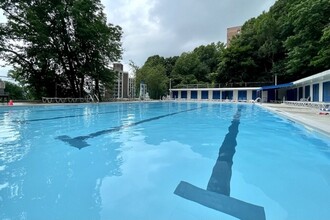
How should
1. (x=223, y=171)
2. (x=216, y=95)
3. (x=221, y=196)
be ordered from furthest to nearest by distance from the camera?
(x=216, y=95)
(x=223, y=171)
(x=221, y=196)

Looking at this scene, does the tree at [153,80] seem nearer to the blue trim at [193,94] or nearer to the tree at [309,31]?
the blue trim at [193,94]

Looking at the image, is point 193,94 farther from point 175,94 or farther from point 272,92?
point 272,92

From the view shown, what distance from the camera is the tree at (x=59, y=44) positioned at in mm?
18234

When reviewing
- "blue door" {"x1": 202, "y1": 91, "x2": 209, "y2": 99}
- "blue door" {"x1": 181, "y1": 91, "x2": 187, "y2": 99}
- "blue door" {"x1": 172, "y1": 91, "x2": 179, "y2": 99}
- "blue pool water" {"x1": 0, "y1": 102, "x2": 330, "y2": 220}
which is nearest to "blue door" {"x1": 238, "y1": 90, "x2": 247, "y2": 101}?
"blue door" {"x1": 202, "y1": 91, "x2": 209, "y2": 99}

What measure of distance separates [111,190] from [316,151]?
3843mm

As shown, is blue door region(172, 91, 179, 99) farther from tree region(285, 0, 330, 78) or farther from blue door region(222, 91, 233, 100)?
tree region(285, 0, 330, 78)

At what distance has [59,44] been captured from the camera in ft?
66.4

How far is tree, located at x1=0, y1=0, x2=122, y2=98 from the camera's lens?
718 inches

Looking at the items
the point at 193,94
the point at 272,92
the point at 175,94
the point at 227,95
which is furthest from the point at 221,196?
the point at 175,94

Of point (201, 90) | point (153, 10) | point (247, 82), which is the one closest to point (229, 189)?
point (153, 10)

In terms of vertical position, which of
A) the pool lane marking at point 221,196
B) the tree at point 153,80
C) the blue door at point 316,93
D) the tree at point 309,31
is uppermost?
the tree at point 309,31

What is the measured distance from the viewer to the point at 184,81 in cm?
3972

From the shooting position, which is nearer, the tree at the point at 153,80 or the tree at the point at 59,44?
the tree at the point at 59,44

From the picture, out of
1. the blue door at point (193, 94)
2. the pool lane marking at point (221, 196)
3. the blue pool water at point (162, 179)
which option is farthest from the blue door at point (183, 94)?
the pool lane marking at point (221, 196)
